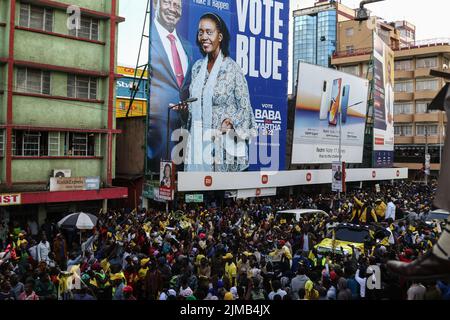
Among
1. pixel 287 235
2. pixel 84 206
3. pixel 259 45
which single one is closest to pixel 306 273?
pixel 287 235

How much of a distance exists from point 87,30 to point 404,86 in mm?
46124

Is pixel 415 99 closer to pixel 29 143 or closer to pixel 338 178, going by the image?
pixel 338 178

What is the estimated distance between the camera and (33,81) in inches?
834

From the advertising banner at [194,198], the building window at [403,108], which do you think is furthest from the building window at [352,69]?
the advertising banner at [194,198]

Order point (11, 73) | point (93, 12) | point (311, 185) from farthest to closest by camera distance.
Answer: point (311, 185) < point (93, 12) < point (11, 73)

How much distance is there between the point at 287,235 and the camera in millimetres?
14258

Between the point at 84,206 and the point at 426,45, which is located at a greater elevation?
the point at 426,45

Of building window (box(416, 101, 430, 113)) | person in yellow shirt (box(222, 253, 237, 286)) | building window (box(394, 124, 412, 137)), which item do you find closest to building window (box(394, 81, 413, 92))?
building window (box(416, 101, 430, 113))

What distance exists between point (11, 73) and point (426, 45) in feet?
166

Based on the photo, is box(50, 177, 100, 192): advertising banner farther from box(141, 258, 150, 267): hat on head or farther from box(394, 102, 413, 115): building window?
box(394, 102, 413, 115): building window

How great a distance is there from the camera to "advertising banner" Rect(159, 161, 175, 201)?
18859 millimetres

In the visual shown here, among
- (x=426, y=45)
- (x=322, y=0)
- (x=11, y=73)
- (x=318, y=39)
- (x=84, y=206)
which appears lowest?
(x=84, y=206)
